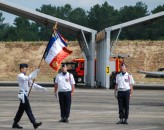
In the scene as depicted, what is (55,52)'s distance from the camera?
18438mm

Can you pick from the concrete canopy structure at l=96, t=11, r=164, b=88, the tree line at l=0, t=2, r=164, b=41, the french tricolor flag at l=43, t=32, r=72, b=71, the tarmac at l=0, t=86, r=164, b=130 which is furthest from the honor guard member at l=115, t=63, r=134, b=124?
the tree line at l=0, t=2, r=164, b=41

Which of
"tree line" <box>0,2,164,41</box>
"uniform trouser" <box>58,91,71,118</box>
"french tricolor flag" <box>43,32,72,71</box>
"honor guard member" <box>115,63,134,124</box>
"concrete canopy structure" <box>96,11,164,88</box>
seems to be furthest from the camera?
"tree line" <box>0,2,164,41</box>

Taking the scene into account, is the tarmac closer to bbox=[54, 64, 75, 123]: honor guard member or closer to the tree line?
bbox=[54, 64, 75, 123]: honor guard member

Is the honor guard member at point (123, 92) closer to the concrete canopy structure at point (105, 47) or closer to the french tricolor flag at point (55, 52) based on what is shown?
the french tricolor flag at point (55, 52)

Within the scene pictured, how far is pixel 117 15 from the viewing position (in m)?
160

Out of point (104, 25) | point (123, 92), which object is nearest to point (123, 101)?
point (123, 92)

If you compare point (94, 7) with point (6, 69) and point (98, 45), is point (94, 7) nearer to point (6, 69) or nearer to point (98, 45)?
point (6, 69)

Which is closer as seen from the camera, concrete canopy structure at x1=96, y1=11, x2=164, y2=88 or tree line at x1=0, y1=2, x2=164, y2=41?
concrete canopy structure at x1=96, y1=11, x2=164, y2=88

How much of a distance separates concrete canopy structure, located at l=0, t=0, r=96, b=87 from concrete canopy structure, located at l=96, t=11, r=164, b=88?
72 cm

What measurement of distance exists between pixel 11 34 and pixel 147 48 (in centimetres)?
6125

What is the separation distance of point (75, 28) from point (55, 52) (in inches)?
1199

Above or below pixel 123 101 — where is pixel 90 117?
below

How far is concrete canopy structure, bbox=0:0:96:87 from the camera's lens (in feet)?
157

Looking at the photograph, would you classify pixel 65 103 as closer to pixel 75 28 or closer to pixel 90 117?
pixel 90 117
